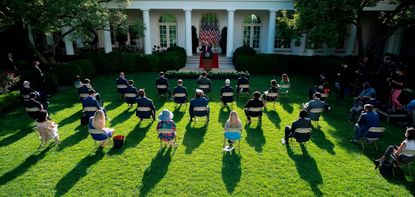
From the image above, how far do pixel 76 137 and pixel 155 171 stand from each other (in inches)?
148

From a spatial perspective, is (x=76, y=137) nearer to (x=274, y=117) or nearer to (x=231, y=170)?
(x=231, y=170)

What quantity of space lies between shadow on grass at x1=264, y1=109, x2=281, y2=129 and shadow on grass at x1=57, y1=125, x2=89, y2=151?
6997 millimetres

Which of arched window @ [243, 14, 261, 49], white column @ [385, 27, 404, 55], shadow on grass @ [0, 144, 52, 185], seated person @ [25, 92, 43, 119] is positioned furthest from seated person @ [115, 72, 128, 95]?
white column @ [385, 27, 404, 55]

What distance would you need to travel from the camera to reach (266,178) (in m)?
7.02

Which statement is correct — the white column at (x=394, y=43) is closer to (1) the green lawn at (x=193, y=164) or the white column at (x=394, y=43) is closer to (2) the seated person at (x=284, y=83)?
(2) the seated person at (x=284, y=83)

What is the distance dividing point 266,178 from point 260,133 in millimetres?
2923

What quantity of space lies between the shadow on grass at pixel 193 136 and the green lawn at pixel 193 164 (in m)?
0.03

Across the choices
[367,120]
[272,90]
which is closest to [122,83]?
[272,90]

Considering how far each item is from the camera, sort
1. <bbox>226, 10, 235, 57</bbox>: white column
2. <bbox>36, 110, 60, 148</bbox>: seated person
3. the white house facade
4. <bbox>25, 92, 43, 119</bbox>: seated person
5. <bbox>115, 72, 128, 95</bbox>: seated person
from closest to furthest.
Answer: <bbox>36, 110, 60, 148</bbox>: seated person → <bbox>25, 92, 43, 119</bbox>: seated person → <bbox>115, 72, 128, 95</bbox>: seated person → <bbox>226, 10, 235, 57</bbox>: white column → the white house facade

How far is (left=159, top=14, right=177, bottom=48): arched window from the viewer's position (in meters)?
26.7

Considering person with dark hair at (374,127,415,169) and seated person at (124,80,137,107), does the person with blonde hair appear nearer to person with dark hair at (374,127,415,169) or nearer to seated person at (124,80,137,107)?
person with dark hair at (374,127,415,169)

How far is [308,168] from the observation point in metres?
7.51

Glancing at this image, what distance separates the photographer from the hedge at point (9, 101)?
38.2 feet

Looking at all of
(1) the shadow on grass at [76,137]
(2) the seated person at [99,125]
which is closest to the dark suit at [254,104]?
(2) the seated person at [99,125]
